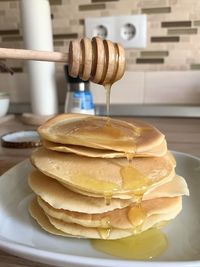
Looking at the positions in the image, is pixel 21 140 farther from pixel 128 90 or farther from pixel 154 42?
pixel 154 42

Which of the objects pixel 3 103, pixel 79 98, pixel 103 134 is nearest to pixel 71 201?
pixel 103 134

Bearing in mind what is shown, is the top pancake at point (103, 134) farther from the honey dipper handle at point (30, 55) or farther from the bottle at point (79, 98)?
the bottle at point (79, 98)

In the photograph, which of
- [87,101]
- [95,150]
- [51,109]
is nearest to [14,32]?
[51,109]

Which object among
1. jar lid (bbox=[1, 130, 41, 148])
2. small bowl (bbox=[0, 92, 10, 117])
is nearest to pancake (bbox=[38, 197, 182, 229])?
jar lid (bbox=[1, 130, 41, 148])

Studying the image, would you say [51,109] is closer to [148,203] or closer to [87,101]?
[87,101]

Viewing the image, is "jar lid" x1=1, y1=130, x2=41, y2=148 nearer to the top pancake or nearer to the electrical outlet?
the top pancake

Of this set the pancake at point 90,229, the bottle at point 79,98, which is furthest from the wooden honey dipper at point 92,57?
the bottle at point 79,98
